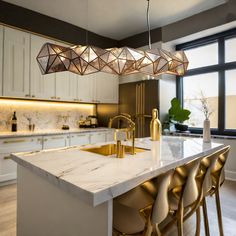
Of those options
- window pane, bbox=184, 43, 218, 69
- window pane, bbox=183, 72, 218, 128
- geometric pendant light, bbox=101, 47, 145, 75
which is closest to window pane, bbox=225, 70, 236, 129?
window pane, bbox=183, 72, 218, 128

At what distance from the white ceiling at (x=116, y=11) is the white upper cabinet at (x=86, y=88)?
1.14 meters

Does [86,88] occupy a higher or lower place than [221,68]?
lower

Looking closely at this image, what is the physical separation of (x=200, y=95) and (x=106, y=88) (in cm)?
215

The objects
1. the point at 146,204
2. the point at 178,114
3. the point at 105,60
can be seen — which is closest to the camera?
the point at 146,204

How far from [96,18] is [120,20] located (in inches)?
19.4

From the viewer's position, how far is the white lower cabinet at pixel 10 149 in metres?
3.11

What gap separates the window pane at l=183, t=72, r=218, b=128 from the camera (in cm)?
405

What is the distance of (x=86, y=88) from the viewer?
14.6 ft

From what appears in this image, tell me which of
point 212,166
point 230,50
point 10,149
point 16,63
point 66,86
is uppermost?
point 230,50

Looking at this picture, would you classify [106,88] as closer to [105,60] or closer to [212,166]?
[105,60]

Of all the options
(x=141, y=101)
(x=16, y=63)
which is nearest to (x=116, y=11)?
(x=141, y=101)

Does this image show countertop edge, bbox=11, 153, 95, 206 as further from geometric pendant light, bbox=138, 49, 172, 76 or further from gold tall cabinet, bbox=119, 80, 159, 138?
gold tall cabinet, bbox=119, 80, 159, 138

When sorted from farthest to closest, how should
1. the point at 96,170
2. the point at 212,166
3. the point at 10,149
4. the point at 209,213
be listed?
the point at 10,149 < the point at 209,213 < the point at 212,166 < the point at 96,170

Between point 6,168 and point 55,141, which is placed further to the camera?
point 55,141
